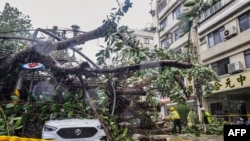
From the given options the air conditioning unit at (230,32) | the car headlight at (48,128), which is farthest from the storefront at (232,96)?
the car headlight at (48,128)

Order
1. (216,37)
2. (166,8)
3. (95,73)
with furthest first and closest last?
(166,8), (216,37), (95,73)

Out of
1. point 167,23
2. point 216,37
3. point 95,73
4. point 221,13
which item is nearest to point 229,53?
point 216,37

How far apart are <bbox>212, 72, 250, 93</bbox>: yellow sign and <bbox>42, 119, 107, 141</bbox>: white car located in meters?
12.9

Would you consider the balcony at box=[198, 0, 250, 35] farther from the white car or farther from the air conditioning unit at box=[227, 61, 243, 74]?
the white car

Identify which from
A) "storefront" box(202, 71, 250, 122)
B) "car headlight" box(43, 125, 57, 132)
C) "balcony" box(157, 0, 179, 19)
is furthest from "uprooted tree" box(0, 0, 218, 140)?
"balcony" box(157, 0, 179, 19)

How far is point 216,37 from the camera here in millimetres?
20219

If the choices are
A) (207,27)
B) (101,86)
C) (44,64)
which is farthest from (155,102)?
(207,27)

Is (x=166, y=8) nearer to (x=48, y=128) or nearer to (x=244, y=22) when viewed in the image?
(x=244, y=22)

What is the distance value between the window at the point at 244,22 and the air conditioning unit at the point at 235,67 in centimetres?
235

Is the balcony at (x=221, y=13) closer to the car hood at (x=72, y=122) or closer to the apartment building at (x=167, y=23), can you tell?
the apartment building at (x=167, y=23)

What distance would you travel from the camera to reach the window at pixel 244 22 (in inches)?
659

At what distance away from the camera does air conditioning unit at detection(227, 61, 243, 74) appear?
1694 cm

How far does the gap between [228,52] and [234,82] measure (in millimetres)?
2538

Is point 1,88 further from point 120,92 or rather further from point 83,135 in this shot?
point 120,92
